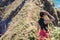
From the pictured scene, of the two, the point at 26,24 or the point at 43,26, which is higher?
the point at 43,26

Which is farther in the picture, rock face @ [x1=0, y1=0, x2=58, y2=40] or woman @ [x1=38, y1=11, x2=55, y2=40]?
rock face @ [x1=0, y1=0, x2=58, y2=40]

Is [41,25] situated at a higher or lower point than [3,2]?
higher

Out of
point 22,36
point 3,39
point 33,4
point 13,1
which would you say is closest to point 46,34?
point 22,36

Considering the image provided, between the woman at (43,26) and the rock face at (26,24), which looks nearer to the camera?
the woman at (43,26)

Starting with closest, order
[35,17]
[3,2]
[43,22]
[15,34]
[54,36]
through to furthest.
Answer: [43,22] → [54,36] → [15,34] → [35,17] → [3,2]

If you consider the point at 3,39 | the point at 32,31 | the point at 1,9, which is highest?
the point at 32,31

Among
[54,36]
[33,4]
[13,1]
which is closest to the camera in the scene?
[54,36]

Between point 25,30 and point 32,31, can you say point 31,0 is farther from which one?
point 32,31

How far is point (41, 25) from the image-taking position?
18.2 m

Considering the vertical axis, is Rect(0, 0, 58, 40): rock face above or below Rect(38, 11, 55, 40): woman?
below

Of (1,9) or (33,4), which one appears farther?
(1,9)

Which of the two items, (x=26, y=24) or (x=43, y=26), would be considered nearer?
(x=43, y=26)

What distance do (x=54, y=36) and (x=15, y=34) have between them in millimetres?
6913

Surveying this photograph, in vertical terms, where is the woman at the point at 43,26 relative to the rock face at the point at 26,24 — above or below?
above
